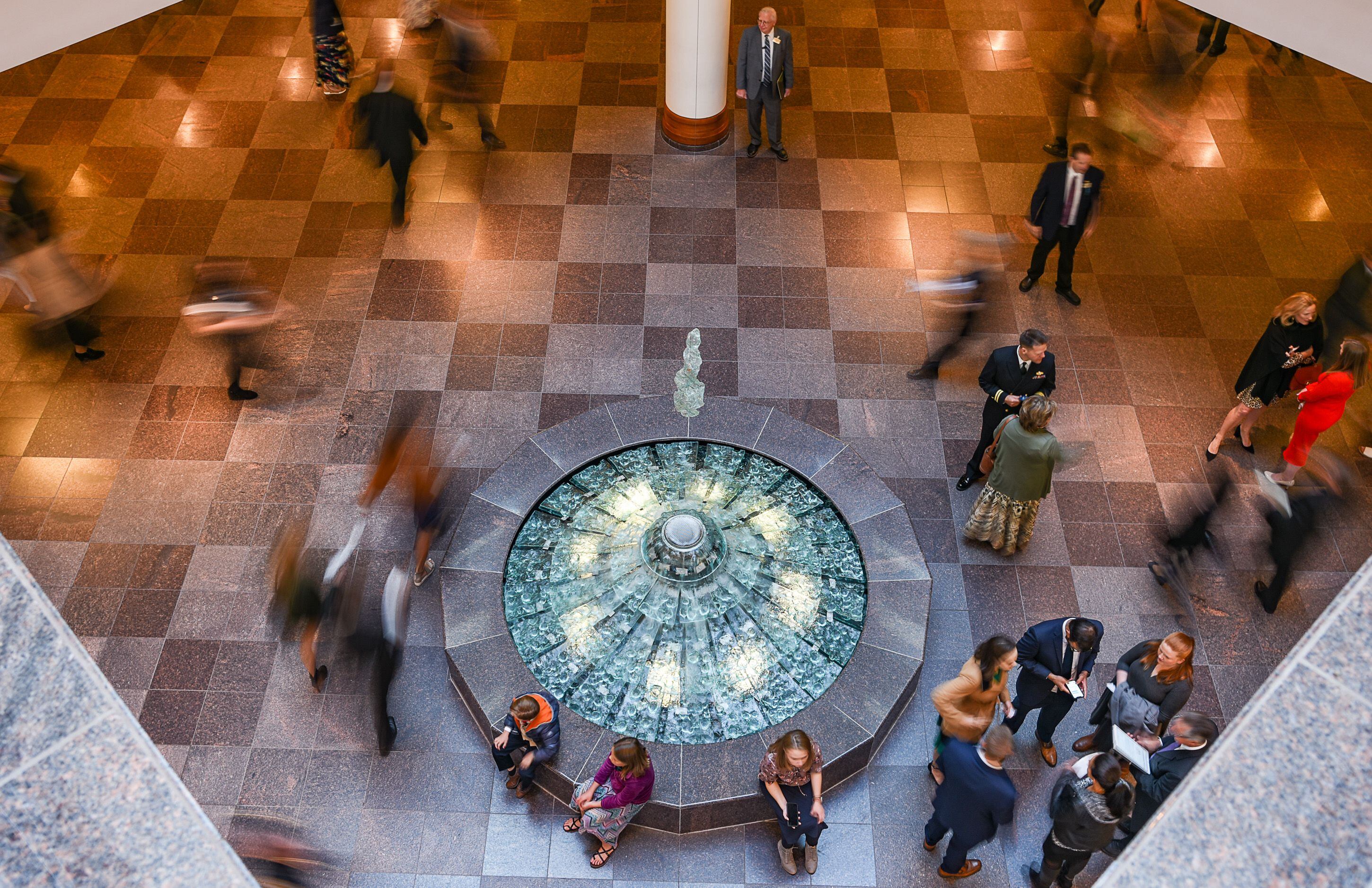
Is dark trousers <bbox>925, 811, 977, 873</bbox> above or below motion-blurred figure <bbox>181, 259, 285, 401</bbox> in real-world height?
below

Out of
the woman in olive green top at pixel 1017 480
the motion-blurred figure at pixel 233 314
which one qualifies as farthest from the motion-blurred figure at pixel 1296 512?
the motion-blurred figure at pixel 233 314

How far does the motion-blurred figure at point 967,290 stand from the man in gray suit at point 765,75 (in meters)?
2.13

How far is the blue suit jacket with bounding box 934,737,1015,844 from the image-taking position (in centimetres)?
471

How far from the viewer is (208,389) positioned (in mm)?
7965

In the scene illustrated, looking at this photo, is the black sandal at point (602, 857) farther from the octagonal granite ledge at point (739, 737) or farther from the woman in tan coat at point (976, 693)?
the woman in tan coat at point (976, 693)

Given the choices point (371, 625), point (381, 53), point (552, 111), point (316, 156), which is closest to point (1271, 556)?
point (371, 625)

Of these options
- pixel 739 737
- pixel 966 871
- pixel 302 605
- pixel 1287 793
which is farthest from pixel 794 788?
pixel 1287 793

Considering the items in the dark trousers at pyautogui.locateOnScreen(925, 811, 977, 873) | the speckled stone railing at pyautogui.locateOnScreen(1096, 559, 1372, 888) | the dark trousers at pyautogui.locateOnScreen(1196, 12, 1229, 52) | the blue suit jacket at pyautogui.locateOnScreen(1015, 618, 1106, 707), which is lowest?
the dark trousers at pyautogui.locateOnScreen(925, 811, 977, 873)

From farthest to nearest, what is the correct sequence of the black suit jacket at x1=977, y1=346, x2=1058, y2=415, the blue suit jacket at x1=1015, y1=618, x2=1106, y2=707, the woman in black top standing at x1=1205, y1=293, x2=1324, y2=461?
the woman in black top standing at x1=1205, y1=293, x2=1324, y2=461 → the black suit jacket at x1=977, y1=346, x2=1058, y2=415 → the blue suit jacket at x1=1015, y1=618, x2=1106, y2=707

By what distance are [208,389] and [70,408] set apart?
3.51 feet

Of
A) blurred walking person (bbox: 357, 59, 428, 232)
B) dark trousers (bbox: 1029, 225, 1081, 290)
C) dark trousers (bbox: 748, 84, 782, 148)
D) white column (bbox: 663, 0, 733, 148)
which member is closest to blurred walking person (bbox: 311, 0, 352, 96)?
blurred walking person (bbox: 357, 59, 428, 232)

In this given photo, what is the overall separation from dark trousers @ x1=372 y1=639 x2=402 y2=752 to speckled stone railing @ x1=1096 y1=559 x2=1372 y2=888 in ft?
14.7

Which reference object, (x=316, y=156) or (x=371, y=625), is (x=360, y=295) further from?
(x=371, y=625)

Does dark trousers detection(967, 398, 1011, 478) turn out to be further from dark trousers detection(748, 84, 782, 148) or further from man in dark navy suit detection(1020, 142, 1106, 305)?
dark trousers detection(748, 84, 782, 148)
